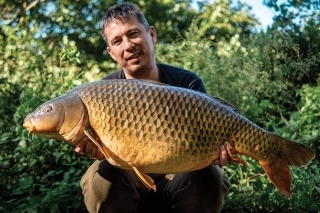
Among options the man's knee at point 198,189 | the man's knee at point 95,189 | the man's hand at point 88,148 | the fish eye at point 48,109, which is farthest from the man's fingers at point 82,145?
the man's knee at point 198,189

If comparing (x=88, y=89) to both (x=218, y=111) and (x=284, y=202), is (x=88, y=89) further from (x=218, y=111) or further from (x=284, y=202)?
(x=284, y=202)

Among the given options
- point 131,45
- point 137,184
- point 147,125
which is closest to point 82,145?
point 147,125

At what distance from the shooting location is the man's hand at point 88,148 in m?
A: 1.71

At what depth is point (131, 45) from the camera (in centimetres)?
215

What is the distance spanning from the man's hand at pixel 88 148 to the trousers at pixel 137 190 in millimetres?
210

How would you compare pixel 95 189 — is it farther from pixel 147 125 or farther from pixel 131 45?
pixel 131 45

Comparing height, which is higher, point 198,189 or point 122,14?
point 122,14

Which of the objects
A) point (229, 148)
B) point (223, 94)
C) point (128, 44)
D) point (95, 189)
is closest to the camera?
point (229, 148)

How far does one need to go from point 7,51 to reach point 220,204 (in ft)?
8.61

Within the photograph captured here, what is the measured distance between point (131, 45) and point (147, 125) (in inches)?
24.4

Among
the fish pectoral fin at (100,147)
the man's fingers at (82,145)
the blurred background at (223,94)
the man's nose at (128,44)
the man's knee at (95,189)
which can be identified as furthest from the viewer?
the blurred background at (223,94)

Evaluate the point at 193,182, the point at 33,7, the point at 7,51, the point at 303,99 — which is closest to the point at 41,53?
the point at 7,51

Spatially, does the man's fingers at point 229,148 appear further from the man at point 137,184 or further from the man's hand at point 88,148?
the man's hand at point 88,148

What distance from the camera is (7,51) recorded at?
4066 mm
